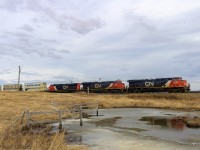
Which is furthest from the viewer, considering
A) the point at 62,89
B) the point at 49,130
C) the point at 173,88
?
the point at 62,89

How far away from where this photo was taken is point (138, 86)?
72.9 metres

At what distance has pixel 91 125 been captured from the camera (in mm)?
23438

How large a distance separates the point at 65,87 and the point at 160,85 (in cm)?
2972

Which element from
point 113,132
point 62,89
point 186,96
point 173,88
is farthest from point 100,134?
point 62,89

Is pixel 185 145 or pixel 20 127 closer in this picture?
pixel 185 145

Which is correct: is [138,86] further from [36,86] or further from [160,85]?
[36,86]

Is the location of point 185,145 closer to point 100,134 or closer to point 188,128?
point 100,134

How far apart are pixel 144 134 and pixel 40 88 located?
84968mm

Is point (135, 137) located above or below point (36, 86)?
below

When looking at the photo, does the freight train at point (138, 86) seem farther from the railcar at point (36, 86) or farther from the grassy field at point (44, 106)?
the grassy field at point (44, 106)

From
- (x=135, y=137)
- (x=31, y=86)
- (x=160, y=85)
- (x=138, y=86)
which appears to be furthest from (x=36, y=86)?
(x=135, y=137)

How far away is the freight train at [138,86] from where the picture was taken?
65750 mm

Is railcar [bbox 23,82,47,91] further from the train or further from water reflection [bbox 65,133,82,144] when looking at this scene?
water reflection [bbox 65,133,82,144]

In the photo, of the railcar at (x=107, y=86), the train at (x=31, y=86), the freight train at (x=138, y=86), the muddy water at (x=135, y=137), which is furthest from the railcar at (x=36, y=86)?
the muddy water at (x=135, y=137)
